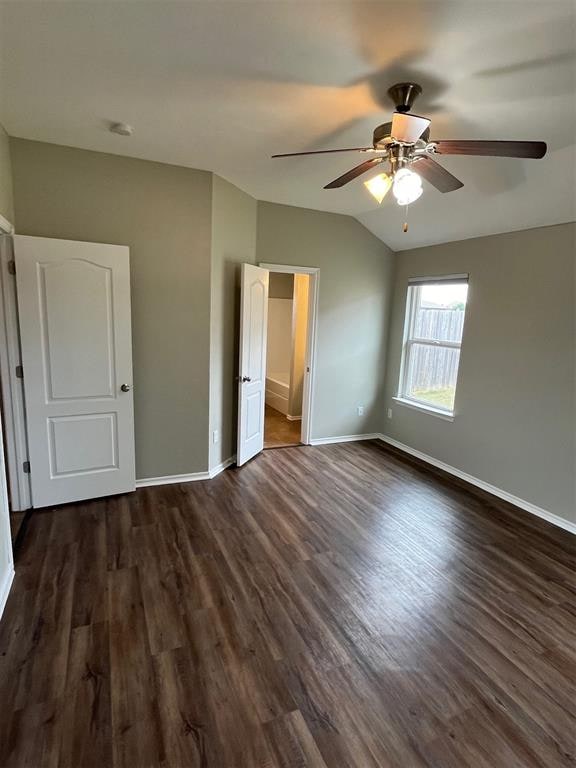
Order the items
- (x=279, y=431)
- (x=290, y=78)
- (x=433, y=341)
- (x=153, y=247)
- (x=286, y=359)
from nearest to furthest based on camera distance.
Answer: (x=290, y=78) < (x=153, y=247) < (x=433, y=341) < (x=279, y=431) < (x=286, y=359)

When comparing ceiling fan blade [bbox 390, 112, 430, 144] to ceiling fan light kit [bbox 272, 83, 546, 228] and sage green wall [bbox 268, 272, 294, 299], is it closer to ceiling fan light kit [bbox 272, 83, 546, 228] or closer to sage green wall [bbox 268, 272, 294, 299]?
ceiling fan light kit [bbox 272, 83, 546, 228]

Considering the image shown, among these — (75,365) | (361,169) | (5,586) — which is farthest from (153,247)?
(5,586)

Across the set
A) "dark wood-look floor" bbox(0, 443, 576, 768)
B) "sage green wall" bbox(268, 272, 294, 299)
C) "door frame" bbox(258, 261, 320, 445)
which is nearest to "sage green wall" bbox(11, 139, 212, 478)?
"dark wood-look floor" bbox(0, 443, 576, 768)

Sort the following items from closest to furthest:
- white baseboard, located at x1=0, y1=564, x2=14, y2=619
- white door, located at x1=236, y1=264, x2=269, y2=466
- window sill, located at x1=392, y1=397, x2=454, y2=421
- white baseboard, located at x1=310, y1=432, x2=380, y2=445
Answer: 1. white baseboard, located at x1=0, y1=564, x2=14, y2=619
2. white door, located at x1=236, y1=264, x2=269, y2=466
3. window sill, located at x1=392, y1=397, x2=454, y2=421
4. white baseboard, located at x1=310, y1=432, x2=380, y2=445

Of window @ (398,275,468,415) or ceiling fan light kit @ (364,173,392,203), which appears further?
window @ (398,275,468,415)

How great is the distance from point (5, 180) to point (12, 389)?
1457 millimetres

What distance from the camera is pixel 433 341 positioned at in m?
4.48

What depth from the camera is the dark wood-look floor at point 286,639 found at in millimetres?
1488

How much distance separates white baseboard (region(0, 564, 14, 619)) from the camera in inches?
80.2

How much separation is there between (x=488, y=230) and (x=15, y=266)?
13.0ft

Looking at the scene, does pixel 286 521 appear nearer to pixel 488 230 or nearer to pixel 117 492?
pixel 117 492

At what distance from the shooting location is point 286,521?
3.09 metres

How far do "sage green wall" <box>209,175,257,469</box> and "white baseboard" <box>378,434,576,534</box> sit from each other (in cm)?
218

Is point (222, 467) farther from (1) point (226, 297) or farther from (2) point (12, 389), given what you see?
(2) point (12, 389)
